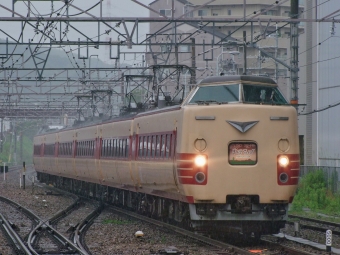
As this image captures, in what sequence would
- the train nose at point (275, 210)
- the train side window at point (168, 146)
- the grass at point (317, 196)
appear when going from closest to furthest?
the train nose at point (275, 210) → the train side window at point (168, 146) → the grass at point (317, 196)

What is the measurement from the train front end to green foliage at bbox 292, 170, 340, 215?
11.0m

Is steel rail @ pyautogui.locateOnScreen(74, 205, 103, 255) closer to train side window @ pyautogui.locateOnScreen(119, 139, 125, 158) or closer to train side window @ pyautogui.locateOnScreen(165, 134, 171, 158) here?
train side window @ pyautogui.locateOnScreen(119, 139, 125, 158)

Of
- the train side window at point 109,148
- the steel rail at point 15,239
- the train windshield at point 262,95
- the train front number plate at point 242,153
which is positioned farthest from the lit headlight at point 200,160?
the train side window at point 109,148

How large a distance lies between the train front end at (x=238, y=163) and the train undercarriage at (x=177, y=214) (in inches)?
0.8

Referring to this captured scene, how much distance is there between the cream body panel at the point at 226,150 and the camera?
1436 cm

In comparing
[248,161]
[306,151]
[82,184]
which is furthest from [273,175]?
[306,151]

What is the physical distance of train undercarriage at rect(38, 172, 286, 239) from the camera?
1459 cm

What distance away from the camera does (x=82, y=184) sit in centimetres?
3325

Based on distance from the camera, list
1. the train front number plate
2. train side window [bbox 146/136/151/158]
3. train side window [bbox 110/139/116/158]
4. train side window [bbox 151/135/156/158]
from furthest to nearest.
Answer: train side window [bbox 110/139/116/158] → train side window [bbox 146/136/151/158] → train side window [bbox 151/135/156/158] → the train front number plate

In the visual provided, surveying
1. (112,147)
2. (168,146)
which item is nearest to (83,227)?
(168,146)

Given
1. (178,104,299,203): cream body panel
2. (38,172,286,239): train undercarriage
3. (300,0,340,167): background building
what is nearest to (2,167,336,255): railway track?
(38,172,286,239): train undercarriage

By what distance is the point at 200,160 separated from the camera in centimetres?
1441

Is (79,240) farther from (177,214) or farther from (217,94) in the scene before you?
(217,94)

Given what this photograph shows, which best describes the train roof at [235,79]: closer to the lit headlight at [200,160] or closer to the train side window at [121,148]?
the lit headlight at [200,160]
